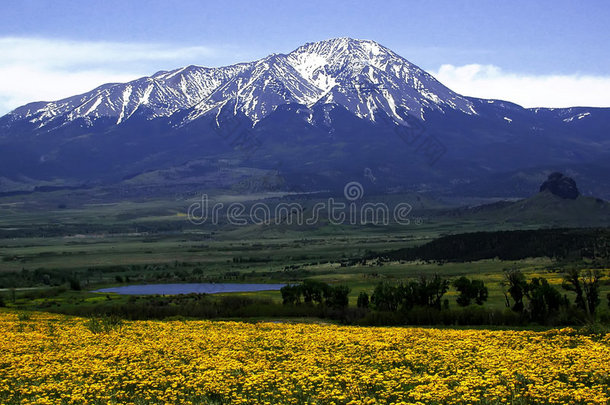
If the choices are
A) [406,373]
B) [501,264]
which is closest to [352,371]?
[406,373]

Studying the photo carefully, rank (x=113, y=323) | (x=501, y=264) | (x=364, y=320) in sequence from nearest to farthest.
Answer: (x=113, y=323) < (x=364, y=320) < (x=501, y=264)

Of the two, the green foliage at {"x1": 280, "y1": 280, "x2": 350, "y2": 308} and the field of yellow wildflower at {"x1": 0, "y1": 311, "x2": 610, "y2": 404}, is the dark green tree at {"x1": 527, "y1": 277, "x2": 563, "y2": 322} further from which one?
the green foliage at {"x1": 280, "y1": 280, "x2": 350, "y2": 308}

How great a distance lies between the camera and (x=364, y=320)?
58375mm

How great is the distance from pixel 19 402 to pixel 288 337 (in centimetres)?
1620

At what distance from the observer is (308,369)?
23.9 m

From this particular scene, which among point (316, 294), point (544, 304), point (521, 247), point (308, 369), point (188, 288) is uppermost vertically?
point (308, 369)

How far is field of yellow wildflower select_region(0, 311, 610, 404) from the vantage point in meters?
20.3

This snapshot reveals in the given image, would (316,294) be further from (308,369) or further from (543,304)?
(308,369)

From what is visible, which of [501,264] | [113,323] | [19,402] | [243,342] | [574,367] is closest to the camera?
[19,402]

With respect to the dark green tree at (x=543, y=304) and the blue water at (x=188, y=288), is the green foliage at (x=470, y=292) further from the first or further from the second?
the blue water at (x=188, y=288)

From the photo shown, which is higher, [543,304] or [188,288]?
[543,304]

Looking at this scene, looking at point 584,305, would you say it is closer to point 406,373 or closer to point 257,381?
point 406,373

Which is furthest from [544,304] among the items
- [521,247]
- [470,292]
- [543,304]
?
[521,247]

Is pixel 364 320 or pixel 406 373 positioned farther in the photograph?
pixel 364 320
